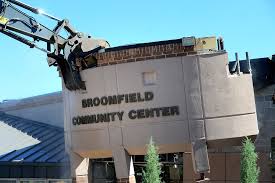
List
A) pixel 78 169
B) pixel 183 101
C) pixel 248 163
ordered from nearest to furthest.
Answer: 1. pixel 183 101
2. pixel 248 163
3. pixel 78 169

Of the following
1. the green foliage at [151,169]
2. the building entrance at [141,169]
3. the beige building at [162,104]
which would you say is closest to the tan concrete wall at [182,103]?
the beige building at [162,104]

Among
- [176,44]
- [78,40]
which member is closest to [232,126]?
[176,44]

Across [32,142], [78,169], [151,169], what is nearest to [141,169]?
[78,169]

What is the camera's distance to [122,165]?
484 inches

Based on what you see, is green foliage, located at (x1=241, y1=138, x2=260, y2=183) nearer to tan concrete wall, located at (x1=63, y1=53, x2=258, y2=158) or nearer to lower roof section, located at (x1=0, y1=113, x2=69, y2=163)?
tan concrete wall, located at (x1=63, y1=53, x2=258, y2=158)

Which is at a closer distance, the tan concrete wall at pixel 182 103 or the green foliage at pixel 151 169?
the green foliage at pixel 151 169

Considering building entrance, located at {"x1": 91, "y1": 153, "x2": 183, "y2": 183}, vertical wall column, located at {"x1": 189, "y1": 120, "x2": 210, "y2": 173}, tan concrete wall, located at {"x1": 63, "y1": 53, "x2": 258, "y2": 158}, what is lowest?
building entrance, located at {"x1": 91, "y1": 153, "x2": 183, "y2": 183}

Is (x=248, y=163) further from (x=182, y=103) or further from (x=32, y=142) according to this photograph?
(x=32, y=142)

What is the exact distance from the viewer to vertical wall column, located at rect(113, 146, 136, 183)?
1227cm

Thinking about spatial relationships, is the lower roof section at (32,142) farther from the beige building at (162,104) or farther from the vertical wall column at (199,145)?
the vertical wall column at (199,145)

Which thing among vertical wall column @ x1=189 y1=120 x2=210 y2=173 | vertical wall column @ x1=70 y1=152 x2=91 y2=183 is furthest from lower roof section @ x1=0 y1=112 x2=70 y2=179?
vertical wall column @ x1=189 y1=120 x2=210 y2=173

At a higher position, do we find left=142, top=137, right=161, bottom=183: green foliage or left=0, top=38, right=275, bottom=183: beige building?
left=0, top=38, right=275, bottom=183: beige building

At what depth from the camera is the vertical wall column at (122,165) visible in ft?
40.3

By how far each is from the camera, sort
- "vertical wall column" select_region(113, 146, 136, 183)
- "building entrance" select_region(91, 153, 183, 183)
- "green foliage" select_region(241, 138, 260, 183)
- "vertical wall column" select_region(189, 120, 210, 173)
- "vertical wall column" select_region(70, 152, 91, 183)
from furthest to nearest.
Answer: "building entrance" select_region(91, 153, 183, 183) < "vertical wall column" select_region(70, 152, 91, 183) < "vertical wall column" select_region(113, 146, 136, 183) < "green foliage" select_region(241, 138, 260, 183) < "vertical wall column" select_region(189, 120, 210, 173)
